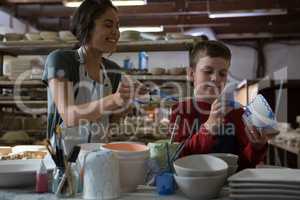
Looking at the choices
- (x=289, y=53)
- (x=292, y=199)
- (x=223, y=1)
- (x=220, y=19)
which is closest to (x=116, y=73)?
(x=292, y=199)

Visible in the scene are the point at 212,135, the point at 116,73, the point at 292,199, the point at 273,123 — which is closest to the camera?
the point at 292,199

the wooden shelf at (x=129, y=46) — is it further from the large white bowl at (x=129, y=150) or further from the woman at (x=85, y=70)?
the large white bowl at (x=129, y=150)

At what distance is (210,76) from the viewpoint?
1.51m

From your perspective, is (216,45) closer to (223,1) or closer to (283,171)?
(283,171)

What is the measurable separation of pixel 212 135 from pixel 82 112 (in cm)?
53

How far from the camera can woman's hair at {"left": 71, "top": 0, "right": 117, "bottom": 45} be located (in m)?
1.64

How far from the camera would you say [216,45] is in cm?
163

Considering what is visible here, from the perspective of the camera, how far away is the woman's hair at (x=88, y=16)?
164 cm

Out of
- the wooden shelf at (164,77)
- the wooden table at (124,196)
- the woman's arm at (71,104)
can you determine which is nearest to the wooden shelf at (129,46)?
the wooden shelf at (164,77)

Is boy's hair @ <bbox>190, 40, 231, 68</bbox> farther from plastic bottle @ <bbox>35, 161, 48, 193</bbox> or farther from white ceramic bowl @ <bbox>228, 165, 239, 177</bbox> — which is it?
plastic bottle @ <bbox>35, 161, 48, 193</bbox>

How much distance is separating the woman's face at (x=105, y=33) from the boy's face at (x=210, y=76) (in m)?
0.42

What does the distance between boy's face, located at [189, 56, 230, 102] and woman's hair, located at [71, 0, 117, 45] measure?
527 millimetres

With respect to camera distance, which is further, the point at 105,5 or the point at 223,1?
the point at 223,1

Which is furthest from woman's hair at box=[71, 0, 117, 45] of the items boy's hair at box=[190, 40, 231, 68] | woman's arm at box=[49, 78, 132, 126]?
boy's hair at box=[190, 40, 231, 68]
